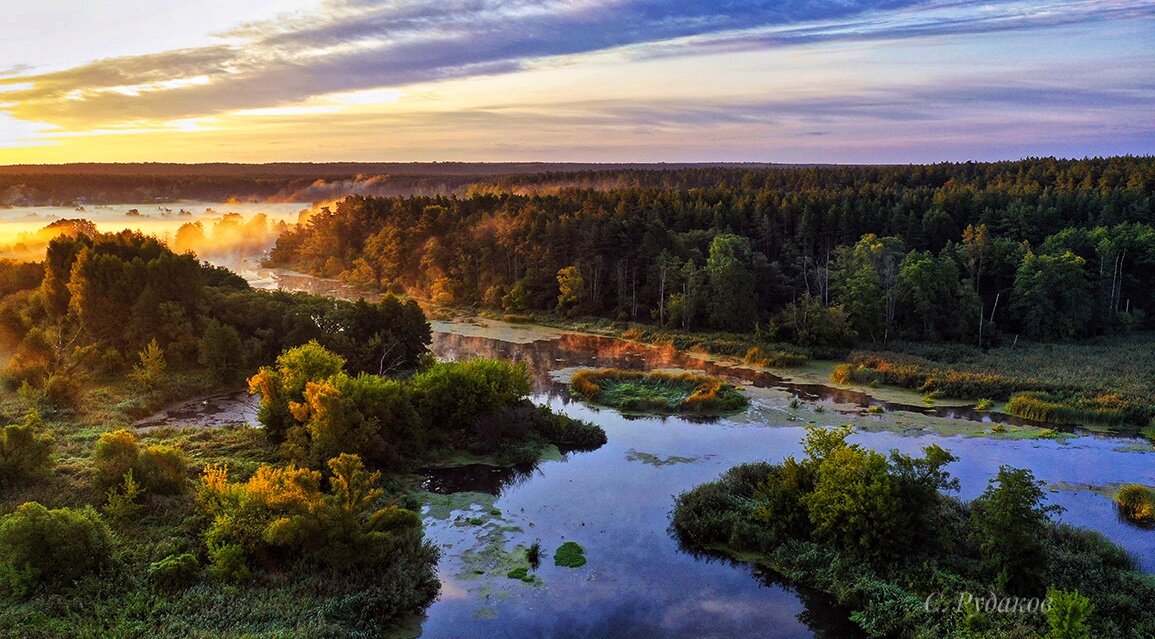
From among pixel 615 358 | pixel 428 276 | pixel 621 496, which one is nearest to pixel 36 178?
pixel 428 276

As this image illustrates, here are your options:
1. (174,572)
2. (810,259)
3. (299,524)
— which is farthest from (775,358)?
(174,572)

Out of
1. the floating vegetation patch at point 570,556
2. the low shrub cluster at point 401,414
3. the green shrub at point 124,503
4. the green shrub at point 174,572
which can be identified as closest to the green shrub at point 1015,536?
the floating vegetation patch at point 570,556

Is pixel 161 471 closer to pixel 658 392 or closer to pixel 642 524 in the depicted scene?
pixel 642 524

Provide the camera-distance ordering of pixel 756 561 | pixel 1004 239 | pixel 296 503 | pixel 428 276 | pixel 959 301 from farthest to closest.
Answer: pixel 428 276 < pixel 1004 239 < pixel 959 301 < pixel 756 561 < pixel 296 503

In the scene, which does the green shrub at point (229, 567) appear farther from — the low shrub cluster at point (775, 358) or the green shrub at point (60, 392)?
the low shrub cluster at point (775, 358)

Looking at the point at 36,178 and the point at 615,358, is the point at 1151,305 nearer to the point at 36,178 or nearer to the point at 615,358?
the point at 615,358
